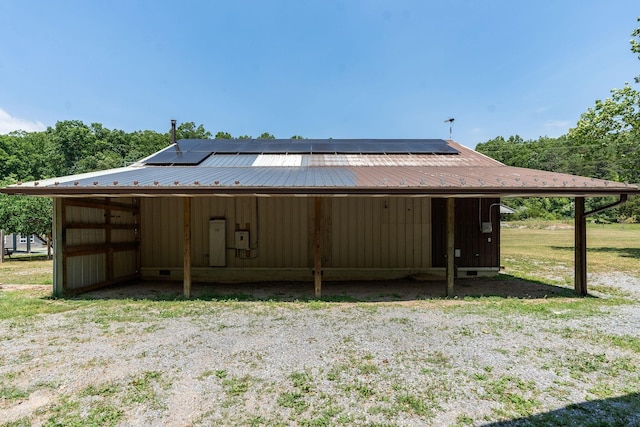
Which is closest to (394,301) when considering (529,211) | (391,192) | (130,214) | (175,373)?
(391,192)

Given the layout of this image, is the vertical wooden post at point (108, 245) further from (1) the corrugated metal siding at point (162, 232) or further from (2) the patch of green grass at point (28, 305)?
(2) the patch of green grass at point (28, 305)

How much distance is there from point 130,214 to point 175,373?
649 cm

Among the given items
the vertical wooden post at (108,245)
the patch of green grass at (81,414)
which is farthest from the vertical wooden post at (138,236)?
the patch of green grass at (81,414)

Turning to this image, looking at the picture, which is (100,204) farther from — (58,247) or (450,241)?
(450,241)

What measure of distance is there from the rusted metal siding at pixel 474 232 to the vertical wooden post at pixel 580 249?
205cm

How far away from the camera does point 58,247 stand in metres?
6.35

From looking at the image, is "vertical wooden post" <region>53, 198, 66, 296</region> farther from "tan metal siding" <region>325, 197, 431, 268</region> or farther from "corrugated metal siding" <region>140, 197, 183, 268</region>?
"tan metal siding" <region>325, 197, 431, 268</region>

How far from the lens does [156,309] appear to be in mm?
5688

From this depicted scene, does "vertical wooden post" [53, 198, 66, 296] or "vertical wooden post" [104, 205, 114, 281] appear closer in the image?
"vertical wooden post" [53, 198, 66, 296]

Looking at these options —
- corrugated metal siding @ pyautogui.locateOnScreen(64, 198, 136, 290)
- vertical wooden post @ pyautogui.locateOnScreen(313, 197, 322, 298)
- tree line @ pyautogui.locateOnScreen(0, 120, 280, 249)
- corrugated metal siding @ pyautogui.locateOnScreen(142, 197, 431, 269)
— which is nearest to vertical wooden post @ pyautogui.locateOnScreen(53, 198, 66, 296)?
corrugated metal siding @ pyautogui.locateOnScreen(64, 198, 136, 290)

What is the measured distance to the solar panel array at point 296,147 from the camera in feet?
33.6

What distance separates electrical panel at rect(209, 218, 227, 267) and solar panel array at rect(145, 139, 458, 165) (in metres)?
2.22

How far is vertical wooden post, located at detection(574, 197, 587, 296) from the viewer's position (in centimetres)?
662

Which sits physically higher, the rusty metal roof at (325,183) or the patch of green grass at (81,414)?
the rusty metal roof at (325,183)
